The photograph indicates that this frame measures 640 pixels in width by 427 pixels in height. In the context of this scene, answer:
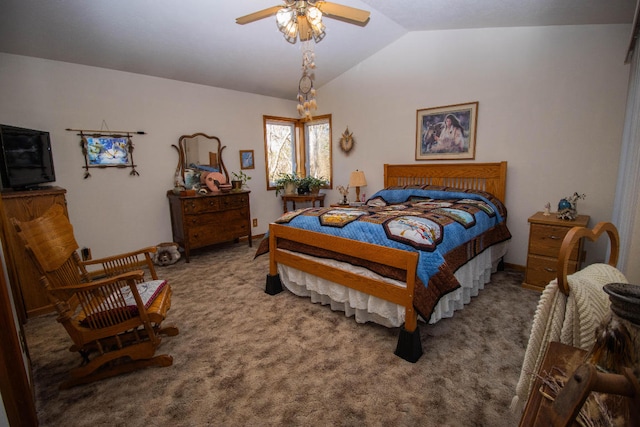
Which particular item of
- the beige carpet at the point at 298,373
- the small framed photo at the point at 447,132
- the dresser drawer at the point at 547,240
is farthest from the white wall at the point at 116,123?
the dresser drawer at the point at 547,240

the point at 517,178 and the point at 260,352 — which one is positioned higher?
the point at 517,178

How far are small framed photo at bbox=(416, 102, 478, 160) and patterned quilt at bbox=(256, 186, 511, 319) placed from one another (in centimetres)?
62

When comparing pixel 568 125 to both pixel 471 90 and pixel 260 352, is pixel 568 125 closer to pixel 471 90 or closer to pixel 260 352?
pixel 471 90

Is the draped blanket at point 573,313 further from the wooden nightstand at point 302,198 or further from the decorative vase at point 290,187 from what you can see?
the decorative vase at point 290,187

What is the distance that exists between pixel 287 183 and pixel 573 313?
489cm

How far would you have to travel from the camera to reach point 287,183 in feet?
18.0

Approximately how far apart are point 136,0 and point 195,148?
6.86 ft

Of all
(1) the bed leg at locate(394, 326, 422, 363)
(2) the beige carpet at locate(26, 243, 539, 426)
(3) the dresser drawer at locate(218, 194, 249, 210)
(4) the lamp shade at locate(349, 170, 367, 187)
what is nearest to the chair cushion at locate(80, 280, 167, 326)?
(2) the beige carpet at locate(26, 243, 539, 426)

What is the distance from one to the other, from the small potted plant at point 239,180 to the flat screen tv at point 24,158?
7.29 feet

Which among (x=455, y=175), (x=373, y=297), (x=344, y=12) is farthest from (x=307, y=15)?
(x=455, y=175)

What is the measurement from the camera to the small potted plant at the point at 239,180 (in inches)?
192

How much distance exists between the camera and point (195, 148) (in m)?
4.52

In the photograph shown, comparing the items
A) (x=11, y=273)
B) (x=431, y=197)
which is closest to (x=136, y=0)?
(x=11, y=273)

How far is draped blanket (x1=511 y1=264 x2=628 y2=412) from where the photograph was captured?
802mm
